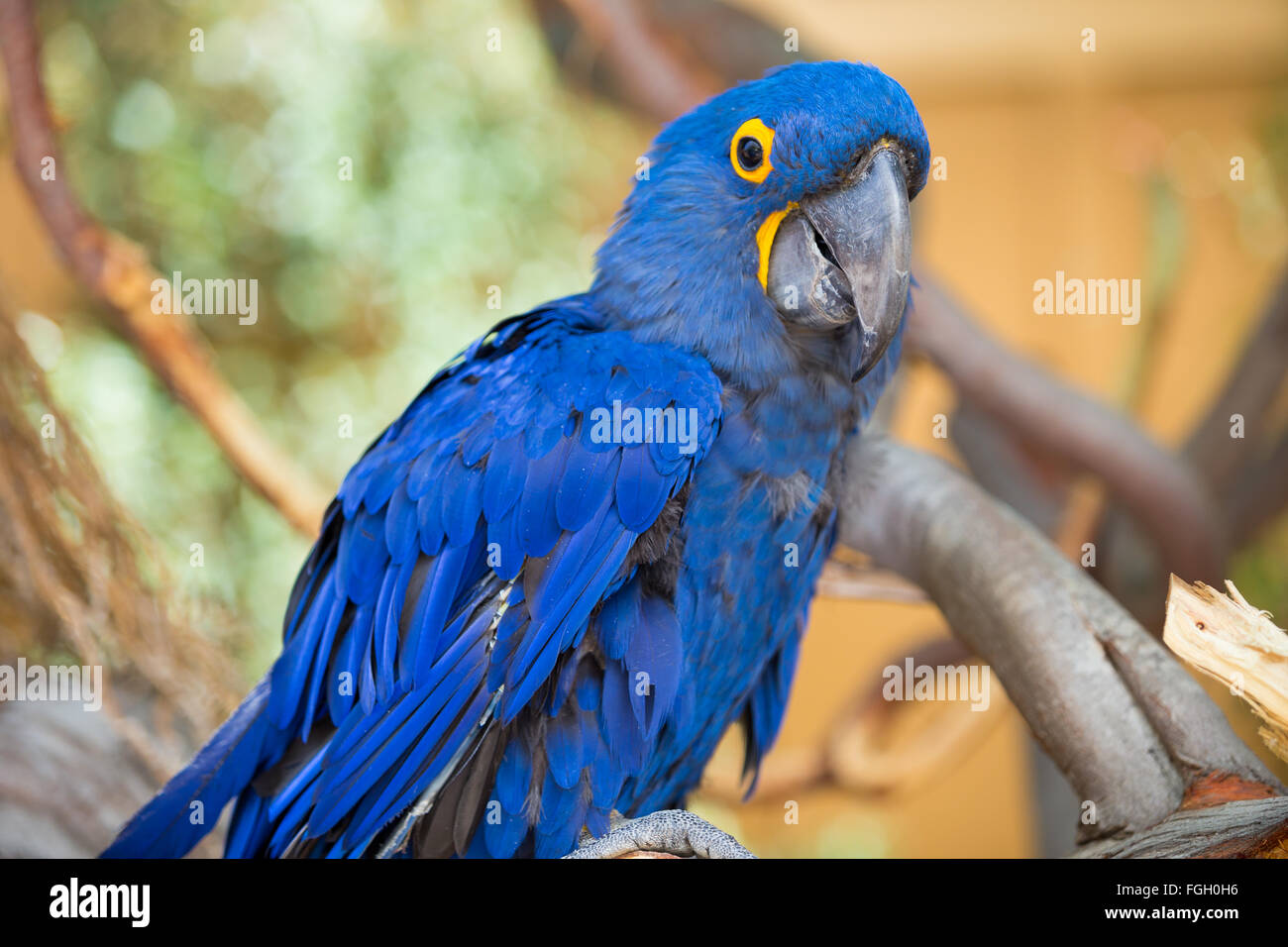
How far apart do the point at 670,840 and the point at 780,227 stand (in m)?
0.71

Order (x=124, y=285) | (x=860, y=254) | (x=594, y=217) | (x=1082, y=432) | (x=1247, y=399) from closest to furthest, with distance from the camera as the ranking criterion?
(x=860, y=254) < (x=124, y=285) < (x=1082, y=432) < (x=1247, y=399) < (x=594, y=217)

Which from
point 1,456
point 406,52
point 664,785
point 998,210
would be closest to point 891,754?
point 664,785

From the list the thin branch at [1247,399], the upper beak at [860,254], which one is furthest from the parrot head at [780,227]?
the thin branch at [1247,399]

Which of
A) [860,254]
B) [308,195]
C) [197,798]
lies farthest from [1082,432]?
[308,195]

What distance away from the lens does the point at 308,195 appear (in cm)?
254

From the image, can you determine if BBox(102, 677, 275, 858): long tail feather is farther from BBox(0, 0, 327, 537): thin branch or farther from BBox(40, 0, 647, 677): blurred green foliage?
BBox(40, 0, 647, 677): blurred green foliage

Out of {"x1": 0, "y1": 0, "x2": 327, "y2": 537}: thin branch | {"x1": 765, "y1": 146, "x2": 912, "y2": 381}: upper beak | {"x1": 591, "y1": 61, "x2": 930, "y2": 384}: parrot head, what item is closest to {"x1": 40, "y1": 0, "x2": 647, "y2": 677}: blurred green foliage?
{"x1": 0, "y1": 0, "x2": 327, "y2": 537}: thin branch

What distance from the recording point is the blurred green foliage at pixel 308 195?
2418 millimetres

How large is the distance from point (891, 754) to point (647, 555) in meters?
1.61

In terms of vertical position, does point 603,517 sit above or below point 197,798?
above

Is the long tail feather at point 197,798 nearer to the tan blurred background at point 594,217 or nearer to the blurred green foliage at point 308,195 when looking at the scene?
the tan blurred background at point 594,217

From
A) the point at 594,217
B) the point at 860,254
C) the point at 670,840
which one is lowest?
the point at 670,840

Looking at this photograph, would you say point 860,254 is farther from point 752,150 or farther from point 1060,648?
point 1060,648

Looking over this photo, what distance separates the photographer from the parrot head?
3.47 ft
